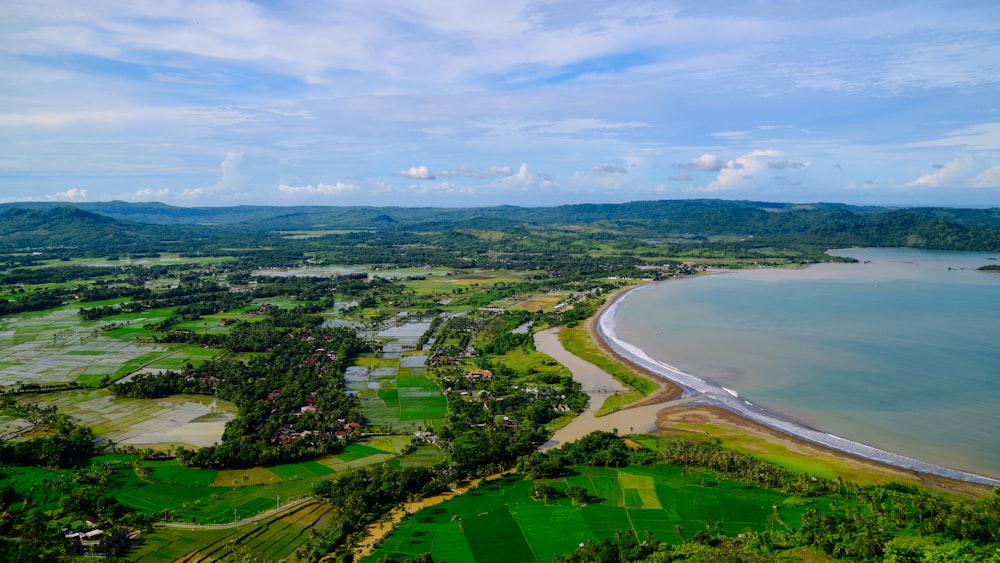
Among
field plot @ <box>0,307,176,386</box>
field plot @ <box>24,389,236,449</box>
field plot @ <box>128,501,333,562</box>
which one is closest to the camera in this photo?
field plot @ <box>128,501,333,562</box>

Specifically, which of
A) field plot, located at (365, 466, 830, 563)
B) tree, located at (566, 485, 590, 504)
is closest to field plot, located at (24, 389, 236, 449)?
field plot, located at (365, 466, 830, 563)

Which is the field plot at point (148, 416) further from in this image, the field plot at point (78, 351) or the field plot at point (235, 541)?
the field plot at point (235, 541)

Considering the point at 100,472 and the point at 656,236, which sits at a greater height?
the point at 656,236

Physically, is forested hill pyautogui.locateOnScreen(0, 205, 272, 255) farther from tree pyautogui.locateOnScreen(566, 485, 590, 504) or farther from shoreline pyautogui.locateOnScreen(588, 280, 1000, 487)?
tree pyautogui.locateOnScreen(566, 485, 590, 504)

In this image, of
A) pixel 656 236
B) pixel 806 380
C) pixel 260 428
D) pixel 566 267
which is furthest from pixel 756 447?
pixel 656 236

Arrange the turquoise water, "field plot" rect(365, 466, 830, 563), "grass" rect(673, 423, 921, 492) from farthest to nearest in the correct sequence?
the turquoise water, "grass" rect(673, 423, 921, 492), "field plot" rect(365, 466, 830, 563)

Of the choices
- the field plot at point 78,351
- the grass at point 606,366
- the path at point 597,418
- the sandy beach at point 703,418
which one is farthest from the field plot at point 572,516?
the field plot at point 78,351

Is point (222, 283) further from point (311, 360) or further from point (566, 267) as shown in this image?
point (566, 267)
